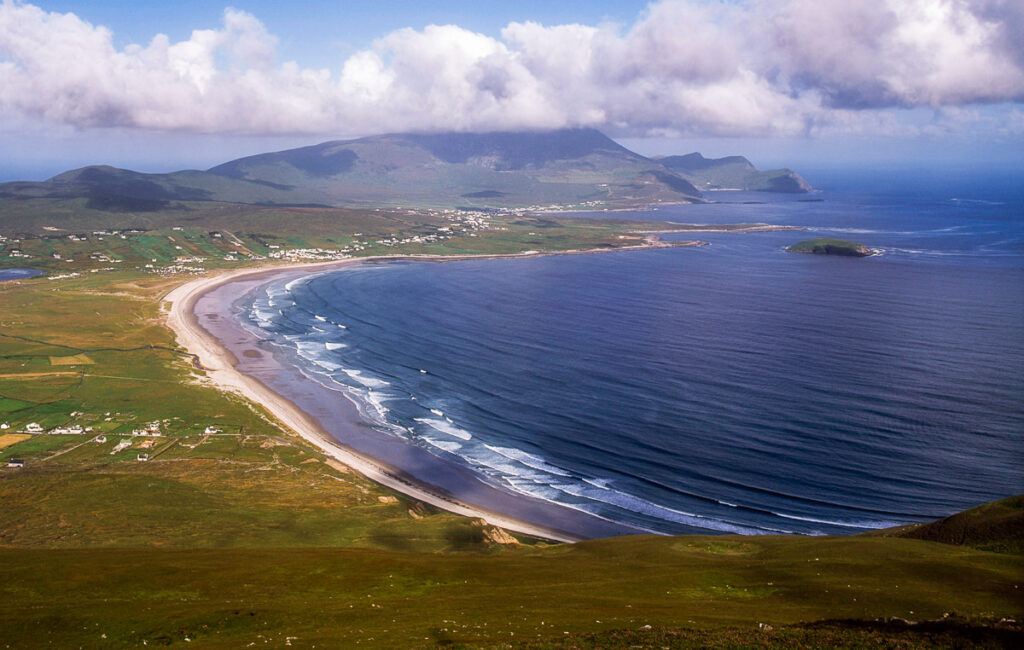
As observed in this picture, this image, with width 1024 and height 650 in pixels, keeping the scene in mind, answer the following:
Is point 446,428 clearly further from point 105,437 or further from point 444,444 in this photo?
point 105,437

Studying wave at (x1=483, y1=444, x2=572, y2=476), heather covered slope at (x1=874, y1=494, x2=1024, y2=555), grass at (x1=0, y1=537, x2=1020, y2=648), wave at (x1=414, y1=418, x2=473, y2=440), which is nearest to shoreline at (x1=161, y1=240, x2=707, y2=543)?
wave at (x1=483, y1=444, x2=572, y2=476)

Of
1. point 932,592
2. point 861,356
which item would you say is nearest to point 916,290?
point 861,356

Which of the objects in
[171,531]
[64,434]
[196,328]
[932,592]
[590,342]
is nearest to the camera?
[932,592]

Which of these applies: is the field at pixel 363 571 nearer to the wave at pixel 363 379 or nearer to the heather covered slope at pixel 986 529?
the heather covered slope at pixel 986 529

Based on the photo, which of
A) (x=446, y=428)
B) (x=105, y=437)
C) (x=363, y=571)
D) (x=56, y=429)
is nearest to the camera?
(x=363, y=571)

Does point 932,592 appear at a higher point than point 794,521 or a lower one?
higher

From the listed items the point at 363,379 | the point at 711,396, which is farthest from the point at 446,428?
the point at 711,396

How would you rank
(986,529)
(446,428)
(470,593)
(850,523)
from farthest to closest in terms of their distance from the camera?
(446,428) → (850,523) → (986,529) → (470,593)

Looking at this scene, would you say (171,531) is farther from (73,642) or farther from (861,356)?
(861,356)
